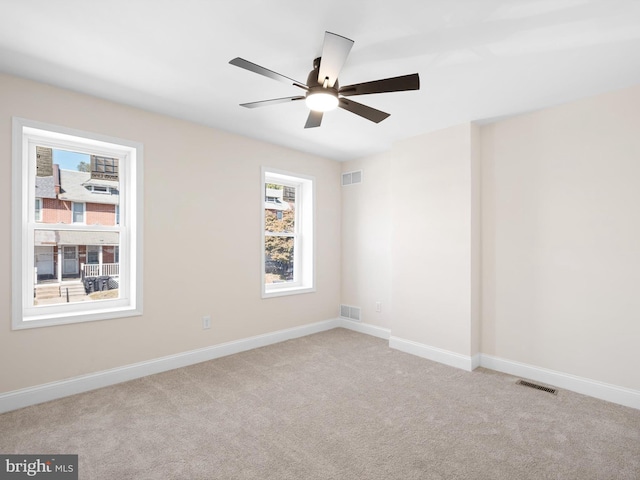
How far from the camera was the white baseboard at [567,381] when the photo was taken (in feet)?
9.00

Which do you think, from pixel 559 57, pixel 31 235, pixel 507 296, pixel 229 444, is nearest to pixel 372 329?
pixel 507 296

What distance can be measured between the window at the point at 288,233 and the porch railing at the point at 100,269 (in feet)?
5.57

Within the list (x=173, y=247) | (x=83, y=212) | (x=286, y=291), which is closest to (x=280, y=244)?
(x=286, y=291)

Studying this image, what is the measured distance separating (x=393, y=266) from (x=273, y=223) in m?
1.73

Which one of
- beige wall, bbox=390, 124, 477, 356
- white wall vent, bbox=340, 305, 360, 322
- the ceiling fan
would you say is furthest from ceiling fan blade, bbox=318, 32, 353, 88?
white wall vent, bbox=340, 305, 360, 322

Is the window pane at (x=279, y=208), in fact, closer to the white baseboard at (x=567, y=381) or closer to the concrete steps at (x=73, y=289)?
the concrete steps at (x=73, y=289)

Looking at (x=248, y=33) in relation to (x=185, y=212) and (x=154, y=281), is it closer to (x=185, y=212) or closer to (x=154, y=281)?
(x=185, y=212)

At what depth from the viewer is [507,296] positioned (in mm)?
3449

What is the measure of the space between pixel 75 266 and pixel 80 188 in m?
0.72

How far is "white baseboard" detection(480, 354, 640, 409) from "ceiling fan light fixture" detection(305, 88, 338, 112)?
9.89 ft

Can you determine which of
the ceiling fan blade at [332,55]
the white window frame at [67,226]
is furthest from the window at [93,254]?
the ceiling fan blade at [332,55]

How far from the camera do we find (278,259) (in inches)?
187

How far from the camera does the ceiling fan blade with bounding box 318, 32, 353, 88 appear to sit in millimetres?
1710

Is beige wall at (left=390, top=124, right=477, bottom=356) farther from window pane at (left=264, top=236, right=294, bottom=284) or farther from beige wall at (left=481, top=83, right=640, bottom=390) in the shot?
window pane at (left=264, top=236, right=294, bottom=284)
